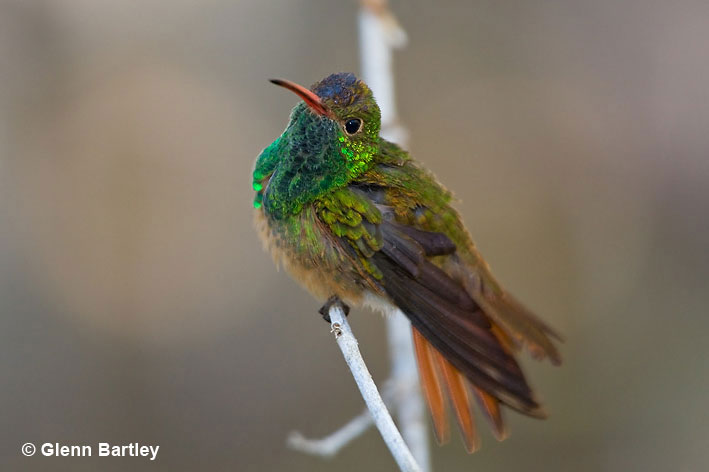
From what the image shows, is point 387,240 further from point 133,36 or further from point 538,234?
point 133,36

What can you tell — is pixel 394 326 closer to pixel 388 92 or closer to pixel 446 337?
pixel 446 337

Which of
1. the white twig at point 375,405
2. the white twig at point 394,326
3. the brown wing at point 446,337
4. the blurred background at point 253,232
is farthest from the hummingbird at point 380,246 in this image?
the blurred background at point 253,232

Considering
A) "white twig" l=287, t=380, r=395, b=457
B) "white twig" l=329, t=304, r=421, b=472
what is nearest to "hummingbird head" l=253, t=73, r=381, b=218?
"white twig" l=329, t=304, r=421, b=472

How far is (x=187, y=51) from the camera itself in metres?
5.18

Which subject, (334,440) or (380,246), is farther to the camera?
(380,246)

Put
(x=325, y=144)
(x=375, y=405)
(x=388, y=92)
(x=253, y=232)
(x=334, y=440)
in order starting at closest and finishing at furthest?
1. (x=375, y=405)
2. (x=334, y=440)
3. (x=325, y=144)
4. (x=388, y=92)
5. (x=253, y=232)

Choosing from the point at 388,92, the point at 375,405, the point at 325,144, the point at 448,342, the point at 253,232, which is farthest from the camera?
the point at 253,232

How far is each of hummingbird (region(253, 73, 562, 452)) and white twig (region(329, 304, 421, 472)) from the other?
1.56ft

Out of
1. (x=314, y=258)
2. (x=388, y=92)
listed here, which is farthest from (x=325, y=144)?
(x=388, y=92)

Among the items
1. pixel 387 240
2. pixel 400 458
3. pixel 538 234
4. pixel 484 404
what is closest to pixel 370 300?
pixel 387 240

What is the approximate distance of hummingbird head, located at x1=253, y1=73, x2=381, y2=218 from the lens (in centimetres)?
260

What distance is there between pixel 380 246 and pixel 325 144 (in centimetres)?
44

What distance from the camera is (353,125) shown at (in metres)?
2.67

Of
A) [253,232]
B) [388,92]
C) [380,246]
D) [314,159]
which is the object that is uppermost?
[253,232]
